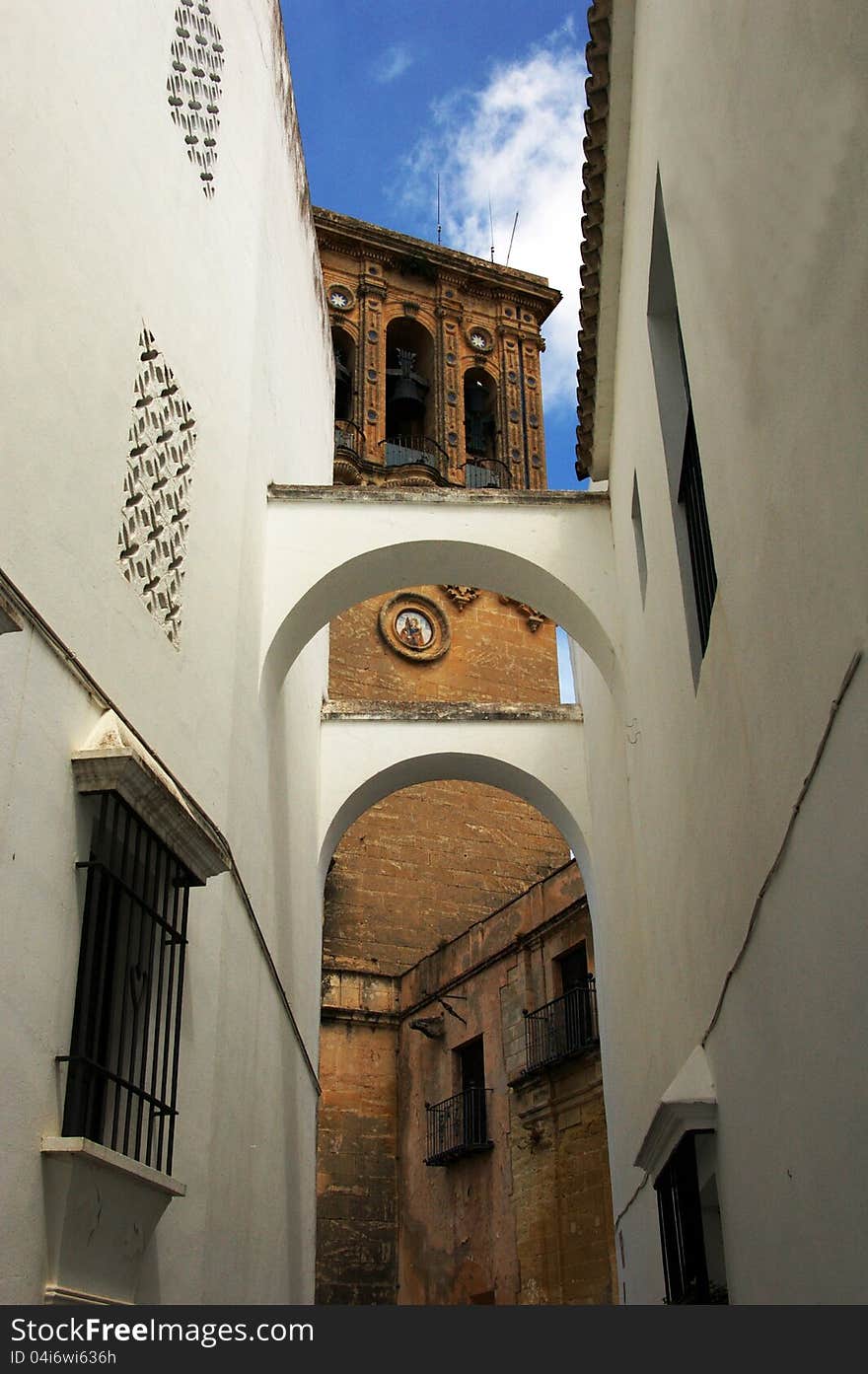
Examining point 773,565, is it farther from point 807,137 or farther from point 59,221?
point 59,221

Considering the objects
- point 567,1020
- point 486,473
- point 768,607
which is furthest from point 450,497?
point 486,473

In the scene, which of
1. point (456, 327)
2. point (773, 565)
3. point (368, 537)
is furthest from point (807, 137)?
point (456, 327)

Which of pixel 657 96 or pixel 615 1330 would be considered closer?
pixel 615 1330

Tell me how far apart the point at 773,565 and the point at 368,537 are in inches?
177

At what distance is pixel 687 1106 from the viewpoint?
4941 millimetres

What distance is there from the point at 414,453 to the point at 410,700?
243 inches

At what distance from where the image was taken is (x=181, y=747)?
5320mm

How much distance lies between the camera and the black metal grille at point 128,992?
13.5 feet

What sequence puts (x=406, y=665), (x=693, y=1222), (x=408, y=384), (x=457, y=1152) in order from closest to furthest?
(x=693, y=1222), (x=457, y=1152), (x=406, y=665), (x=408, y=384)

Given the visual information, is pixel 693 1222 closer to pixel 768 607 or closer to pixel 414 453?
pixel 768 607

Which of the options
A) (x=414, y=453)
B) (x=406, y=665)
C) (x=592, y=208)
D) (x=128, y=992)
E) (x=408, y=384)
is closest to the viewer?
(x=128, y=992)

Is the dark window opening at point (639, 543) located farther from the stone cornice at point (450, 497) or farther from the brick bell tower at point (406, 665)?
the brick bell tower at point (406, 665)

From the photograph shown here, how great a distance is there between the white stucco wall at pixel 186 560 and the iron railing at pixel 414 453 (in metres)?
9.69

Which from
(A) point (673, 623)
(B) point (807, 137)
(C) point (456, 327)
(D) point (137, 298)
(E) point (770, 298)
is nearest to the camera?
(B) point (807, 137)
